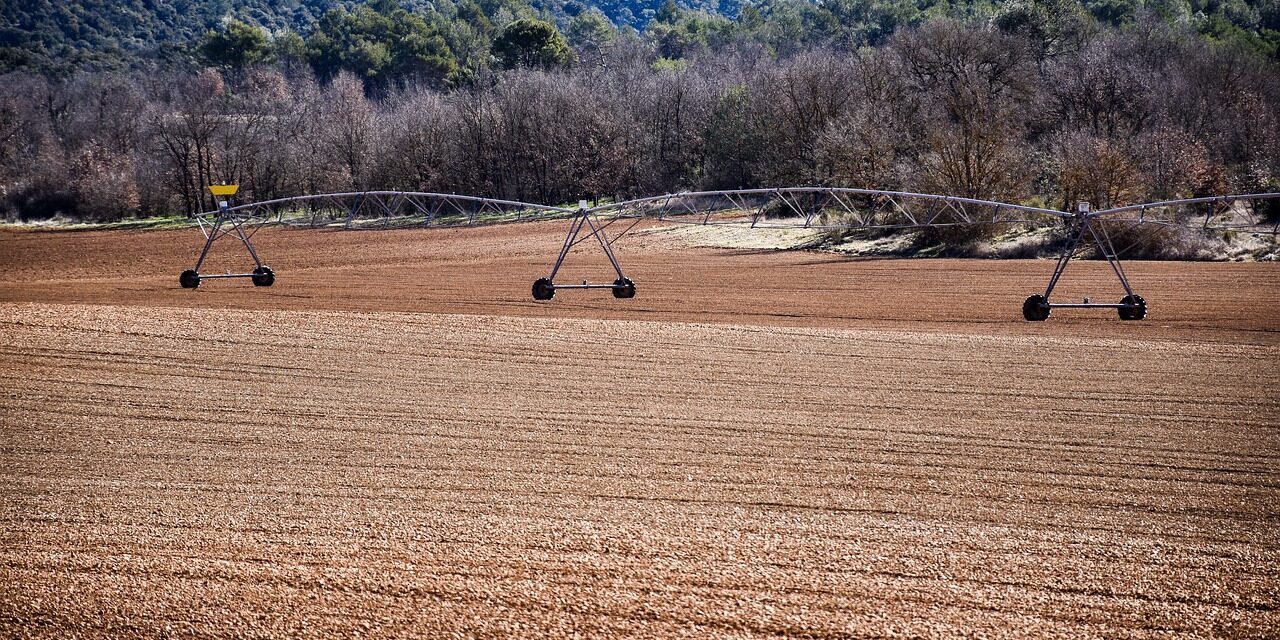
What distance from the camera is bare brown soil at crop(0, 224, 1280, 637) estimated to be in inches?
413

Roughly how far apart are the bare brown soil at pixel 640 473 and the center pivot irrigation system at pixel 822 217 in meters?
1.64

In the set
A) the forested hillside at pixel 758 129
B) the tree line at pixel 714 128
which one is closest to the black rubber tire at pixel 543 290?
the forested hillside at pixel 758 129

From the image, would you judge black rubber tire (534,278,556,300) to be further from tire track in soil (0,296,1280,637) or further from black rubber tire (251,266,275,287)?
black rubber tire (251,266,275,287)

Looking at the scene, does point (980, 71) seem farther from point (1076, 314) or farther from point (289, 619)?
point (289, 619)

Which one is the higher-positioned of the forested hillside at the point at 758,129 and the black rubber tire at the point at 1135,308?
the forested hillside at the point at 758,129

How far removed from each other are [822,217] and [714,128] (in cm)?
2874

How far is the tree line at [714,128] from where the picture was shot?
5525 cm

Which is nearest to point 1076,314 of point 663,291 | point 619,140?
point 663,291

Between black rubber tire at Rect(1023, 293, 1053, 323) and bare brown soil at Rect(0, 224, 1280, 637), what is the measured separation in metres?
0.42

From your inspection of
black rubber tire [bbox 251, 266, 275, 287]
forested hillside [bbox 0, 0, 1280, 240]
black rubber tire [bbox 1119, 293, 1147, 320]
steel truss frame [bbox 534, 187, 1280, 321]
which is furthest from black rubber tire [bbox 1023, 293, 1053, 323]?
black rubber tire [bbox 251, 266, 275, 287]

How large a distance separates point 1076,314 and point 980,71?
51944mm

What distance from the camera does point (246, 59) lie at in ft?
508

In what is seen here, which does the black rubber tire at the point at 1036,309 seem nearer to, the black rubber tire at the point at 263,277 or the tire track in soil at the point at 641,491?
the tire track in soil at the point at 641,491

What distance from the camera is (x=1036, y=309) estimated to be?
86.1ft
